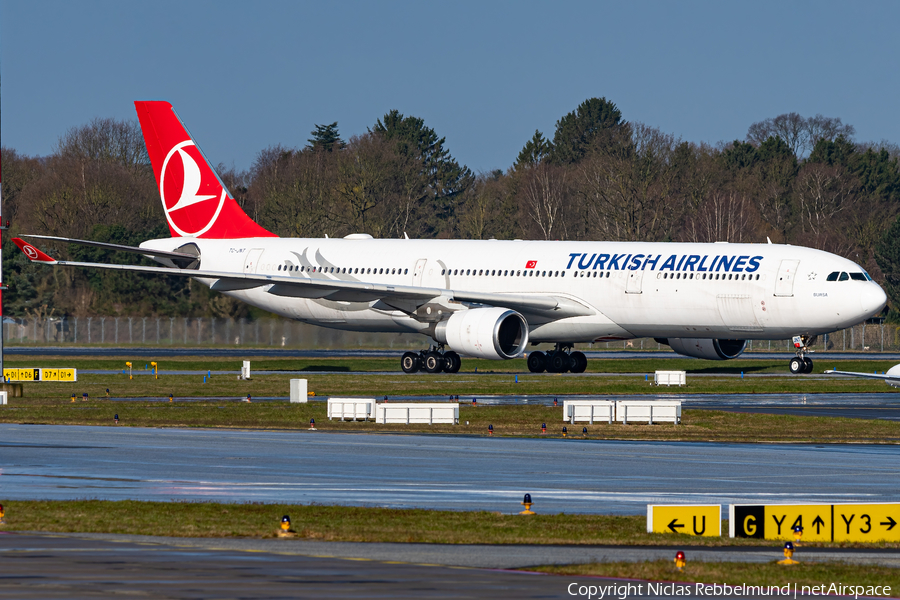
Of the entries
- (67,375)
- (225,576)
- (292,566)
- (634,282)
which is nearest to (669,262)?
(634,282)

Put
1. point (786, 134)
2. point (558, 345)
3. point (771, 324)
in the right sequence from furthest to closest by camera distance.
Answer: point (786, 134) → point (558, 345) → point (771, 324)

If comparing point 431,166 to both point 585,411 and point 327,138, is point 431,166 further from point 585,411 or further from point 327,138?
point 585,411

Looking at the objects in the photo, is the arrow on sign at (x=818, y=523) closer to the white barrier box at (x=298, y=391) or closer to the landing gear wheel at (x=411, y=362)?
the white barrier box at (x=298, y=391)

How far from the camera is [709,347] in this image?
177ft

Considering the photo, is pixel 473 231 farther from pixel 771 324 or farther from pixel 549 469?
pixel 549 469

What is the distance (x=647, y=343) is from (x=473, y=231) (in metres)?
42.6

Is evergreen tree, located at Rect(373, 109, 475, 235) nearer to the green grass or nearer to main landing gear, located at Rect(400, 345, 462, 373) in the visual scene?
main landing gear, located at Rect(400, 345, 462, 373)

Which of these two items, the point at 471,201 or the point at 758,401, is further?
the point at 471,201

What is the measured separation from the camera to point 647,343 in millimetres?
83000

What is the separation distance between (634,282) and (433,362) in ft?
28.3

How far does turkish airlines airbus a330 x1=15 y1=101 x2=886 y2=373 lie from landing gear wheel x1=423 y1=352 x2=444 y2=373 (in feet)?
0.16

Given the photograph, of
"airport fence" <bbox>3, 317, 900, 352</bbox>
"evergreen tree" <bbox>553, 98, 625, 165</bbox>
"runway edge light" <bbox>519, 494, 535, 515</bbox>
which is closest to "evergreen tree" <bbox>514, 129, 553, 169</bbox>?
"evergreen tree" <bbox>553, 98, 625, 165</bbox>

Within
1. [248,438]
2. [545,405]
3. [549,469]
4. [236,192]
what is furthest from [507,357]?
[236,192]

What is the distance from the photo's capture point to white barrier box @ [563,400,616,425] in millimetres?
35156
